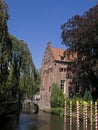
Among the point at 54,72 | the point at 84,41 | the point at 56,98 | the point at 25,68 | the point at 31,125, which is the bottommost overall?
the point at 31,125

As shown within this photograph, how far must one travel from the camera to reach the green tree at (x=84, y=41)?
38309 mm

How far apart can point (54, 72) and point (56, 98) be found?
5.10 metres

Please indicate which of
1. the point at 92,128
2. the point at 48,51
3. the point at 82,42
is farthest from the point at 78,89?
the point at 92,128

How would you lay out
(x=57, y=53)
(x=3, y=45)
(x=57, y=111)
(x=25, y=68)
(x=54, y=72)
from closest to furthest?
(x=3, y=45) → (x=25, y=68) → (x=57, y=111) → (x=54, y=72) → (x=57, y=53)

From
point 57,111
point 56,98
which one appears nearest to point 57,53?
point 56,98

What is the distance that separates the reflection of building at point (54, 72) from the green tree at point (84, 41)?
6.61 meters

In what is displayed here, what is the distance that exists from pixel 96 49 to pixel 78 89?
1164 centimetres

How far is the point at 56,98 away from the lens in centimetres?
4803

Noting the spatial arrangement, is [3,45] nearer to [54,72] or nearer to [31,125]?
[31,125]

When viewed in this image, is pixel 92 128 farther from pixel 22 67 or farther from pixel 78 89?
pixel 78 89

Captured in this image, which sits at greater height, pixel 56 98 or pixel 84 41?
pixel 84 41

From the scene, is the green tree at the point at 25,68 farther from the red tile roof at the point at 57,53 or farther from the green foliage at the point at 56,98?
the red tile roof at the point at 57,53

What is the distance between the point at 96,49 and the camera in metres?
40.1

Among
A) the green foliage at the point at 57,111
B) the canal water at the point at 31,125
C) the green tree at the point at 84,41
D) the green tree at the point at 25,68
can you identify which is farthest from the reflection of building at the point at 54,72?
the green tree at the point at 25,68
